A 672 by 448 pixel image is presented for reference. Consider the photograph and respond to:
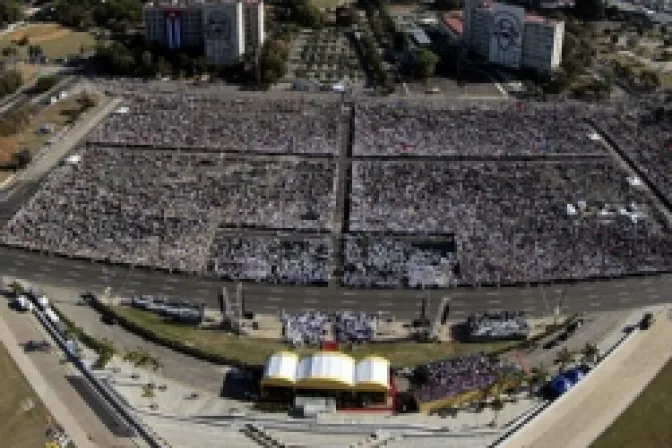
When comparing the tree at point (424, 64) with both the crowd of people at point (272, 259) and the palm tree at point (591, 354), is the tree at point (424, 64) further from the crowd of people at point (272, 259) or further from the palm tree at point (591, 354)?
the palm tree at point (591, 354)

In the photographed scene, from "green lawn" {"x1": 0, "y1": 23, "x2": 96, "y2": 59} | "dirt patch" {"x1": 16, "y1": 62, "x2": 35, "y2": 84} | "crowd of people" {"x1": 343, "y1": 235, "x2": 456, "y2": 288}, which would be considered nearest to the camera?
"crowd of people" {"x1": 343, "y1": 235, "x2": 456, "y2": 288}

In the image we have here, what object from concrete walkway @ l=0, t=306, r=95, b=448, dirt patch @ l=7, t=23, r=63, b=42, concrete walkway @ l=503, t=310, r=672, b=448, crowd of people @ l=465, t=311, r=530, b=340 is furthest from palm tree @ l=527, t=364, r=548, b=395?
dirt patch @ l=7, t=23, r=63, b=42

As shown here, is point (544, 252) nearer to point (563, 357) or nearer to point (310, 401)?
point (563, 357)

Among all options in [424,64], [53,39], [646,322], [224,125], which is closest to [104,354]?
[646,322]

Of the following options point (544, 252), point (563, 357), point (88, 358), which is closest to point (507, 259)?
point (544, 252)

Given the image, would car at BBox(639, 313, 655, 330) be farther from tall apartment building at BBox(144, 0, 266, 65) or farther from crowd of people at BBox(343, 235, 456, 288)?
tall apartment building at BBox(144, 0, 266, 65)
